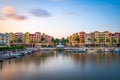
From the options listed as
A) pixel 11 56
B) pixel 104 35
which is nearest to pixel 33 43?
pixel 104 35

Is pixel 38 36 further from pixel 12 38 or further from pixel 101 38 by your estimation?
pixel 101 38

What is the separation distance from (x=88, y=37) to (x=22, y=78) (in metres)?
109

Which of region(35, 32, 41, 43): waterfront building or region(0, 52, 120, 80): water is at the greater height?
region(35, 32, 41, 43): waterfront building

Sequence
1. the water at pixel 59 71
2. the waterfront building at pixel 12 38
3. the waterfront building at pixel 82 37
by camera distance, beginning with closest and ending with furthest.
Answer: the water at pixel 59 71 → the waterfront building at pixel 12 38 → the waterfront building at pixel 82 37

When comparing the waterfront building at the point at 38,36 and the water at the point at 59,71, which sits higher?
the waterfront building at the point at 38,36

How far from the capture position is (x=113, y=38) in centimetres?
12512

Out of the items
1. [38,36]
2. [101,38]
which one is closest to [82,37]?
[101,38]

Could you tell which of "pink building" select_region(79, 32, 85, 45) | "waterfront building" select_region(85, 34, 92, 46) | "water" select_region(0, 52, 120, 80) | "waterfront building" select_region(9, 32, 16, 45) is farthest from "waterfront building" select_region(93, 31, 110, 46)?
"water" select_region(0, 52, 120, 80)

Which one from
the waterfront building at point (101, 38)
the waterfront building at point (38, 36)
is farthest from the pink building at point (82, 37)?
the waterfront building at point (38, 36)

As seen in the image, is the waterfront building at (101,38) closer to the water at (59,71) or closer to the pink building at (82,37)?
the pink building at (82,37)

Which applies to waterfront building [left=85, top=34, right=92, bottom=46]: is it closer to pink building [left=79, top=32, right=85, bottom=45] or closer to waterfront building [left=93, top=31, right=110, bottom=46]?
pink building [left=79, top=32, right=85, bottom=45]

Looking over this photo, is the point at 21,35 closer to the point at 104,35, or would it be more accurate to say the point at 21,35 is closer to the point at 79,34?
the point at 79,34

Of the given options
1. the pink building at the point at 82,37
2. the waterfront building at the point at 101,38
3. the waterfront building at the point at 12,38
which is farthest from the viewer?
the pink building at the point at 82,37

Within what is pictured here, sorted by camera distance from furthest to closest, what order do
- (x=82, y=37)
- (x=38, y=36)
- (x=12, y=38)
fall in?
(x=38, y=36) → (x=12, y=38) → (x=82, y=37)
